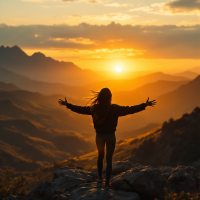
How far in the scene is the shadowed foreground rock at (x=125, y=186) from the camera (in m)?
7.06

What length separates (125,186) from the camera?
758 centimetres

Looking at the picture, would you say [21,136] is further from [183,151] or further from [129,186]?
[129,186]

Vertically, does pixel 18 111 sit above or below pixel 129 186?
above

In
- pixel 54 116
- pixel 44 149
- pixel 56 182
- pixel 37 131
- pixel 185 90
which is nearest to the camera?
pixel 56 182

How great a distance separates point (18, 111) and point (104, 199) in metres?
159

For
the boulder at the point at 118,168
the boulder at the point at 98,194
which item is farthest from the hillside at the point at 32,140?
the boulder at the point at 98,194

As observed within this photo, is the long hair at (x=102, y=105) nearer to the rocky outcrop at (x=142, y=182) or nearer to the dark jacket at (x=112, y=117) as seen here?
the dark jacket at (x=112, y=117)

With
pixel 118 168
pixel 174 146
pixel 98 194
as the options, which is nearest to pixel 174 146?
pixel 174 146

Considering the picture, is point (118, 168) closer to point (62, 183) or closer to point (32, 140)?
point (62, 183)

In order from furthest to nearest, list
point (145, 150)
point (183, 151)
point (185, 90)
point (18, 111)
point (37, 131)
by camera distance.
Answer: point (185, 90) < point (18, 111) < point (37, 131) < point (145, 150) < point (183, 151)

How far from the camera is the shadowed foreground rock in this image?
7059 millimetres

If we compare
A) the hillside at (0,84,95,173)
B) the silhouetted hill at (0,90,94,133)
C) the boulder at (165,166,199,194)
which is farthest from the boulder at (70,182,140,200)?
the silhouetted hill at (0,90,94,133)

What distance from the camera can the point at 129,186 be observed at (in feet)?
25.0

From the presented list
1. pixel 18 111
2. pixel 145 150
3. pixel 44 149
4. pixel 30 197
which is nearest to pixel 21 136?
pixel 44 149
